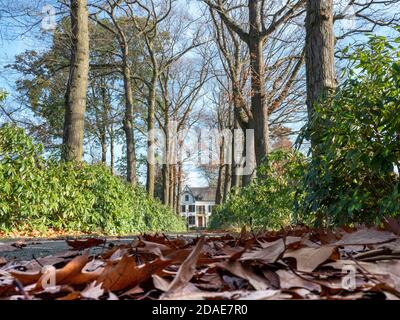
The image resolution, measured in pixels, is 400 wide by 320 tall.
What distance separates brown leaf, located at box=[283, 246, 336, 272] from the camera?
114cm

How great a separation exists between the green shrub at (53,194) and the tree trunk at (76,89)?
2.49 ft

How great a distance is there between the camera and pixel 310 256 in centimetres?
119

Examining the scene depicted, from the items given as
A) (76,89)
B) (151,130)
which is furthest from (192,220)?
(76,89)

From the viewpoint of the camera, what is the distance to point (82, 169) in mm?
10734

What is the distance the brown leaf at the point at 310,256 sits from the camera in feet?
3.73

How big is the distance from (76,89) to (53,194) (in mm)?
3544


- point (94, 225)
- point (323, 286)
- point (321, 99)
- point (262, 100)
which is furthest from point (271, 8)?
point (323, 286)

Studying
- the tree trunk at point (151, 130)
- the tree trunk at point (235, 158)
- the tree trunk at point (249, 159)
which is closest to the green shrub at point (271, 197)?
the tree trunk at point (249, 159)

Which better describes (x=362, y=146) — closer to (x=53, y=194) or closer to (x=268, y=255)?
(x=268, y=255)

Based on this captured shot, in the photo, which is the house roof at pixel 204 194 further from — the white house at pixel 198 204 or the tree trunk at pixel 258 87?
the tree trunk at pixel 258 87

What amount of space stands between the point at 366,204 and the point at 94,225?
7.46 metres

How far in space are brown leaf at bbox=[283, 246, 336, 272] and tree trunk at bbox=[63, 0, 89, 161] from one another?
10.4 m

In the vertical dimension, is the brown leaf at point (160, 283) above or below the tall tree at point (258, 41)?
below
